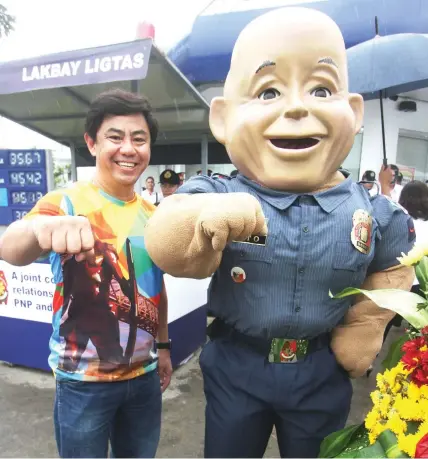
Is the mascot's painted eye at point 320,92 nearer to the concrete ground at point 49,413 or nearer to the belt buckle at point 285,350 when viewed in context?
the belt buckle at point 285,350

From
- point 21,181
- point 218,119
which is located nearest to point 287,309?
point 218,119

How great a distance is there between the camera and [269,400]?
1.26 meters

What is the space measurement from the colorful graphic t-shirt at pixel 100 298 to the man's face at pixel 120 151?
85 mm

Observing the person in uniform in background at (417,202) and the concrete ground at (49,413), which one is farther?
the person in uniform in background at (417,202)

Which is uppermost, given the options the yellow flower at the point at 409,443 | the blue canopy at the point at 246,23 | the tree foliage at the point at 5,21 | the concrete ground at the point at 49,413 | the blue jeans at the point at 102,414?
the tree foliage at the point at 5,21

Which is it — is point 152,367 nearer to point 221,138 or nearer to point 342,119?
point 221,138

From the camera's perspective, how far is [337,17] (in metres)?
6.28

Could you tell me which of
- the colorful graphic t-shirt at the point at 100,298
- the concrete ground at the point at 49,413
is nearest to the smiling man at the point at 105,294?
the colorful graphic t-shirt at the point at 100,298

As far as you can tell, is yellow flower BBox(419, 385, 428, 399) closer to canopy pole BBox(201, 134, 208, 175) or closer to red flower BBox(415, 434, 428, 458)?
red flower BBox(415, 434, 428, 458)

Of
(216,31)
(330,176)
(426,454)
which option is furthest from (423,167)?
(426,454)

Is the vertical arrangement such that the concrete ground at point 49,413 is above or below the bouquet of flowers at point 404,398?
below

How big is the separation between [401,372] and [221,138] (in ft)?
2.72

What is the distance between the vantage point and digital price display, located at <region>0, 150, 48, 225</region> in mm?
3924

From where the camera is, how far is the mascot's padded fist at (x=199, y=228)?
921mm
